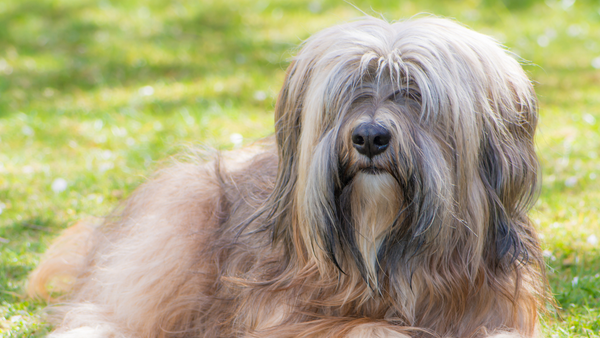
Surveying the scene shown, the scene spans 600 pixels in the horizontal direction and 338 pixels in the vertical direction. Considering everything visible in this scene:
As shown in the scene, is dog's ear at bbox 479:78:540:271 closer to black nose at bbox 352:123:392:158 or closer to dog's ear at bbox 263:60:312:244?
black nose at bbox 352:123:392:158

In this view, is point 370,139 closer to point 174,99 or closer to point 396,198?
point 396,198

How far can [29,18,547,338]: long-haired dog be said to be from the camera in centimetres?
247

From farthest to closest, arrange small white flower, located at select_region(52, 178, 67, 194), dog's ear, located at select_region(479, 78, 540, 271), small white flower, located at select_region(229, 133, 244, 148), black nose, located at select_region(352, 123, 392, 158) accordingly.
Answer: small white flower, located at select_region(229, 133, 244, 148) < small white flower, located at select_region(52, 178, 67, 194) < dog's ear, located at select_region(479, 78, 540, 271) < black nose, located at select_region(352, 123, 392, 158)

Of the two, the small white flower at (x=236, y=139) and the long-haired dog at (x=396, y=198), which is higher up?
the long-haired dog at (x=396, y=198)

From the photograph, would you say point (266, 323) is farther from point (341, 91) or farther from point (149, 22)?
point (149, 22)

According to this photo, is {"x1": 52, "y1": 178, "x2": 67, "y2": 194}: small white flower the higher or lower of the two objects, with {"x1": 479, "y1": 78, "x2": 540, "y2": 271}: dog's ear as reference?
lower

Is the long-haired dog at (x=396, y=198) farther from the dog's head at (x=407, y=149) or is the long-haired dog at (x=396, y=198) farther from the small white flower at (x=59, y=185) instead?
the small white flower at (x=59, y=185)

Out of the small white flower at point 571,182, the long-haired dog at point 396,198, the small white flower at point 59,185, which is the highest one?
the long-haired dog at point 396,198

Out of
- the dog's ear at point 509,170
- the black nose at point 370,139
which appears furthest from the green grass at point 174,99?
the black nose at point 370,139

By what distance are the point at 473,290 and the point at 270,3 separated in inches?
323

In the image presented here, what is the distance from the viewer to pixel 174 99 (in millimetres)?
7316

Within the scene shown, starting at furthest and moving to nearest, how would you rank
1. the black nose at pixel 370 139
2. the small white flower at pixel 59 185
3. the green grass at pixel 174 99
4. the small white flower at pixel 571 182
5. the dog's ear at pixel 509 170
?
1. the small white flower at pixel 59 185
2. the small white flower at pixel 571 182
3. the green grass at pixel 174 99
4. the dog's ear at pixel 509 170
5. the black nose at pixel 370 139

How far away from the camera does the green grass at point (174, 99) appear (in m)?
4.22

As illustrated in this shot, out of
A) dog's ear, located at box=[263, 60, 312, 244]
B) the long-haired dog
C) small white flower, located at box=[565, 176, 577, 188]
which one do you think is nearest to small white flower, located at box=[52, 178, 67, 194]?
the long-haired dog
